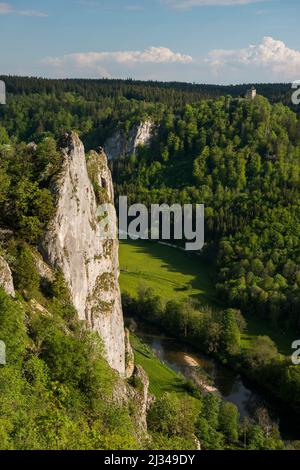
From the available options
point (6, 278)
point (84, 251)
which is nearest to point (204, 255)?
point (84, 251)

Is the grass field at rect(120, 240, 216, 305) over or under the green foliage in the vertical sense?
under

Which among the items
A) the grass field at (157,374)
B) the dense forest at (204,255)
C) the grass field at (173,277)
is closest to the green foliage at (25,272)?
the dense forest at (204,255)

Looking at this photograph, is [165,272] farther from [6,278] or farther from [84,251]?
[6,278]

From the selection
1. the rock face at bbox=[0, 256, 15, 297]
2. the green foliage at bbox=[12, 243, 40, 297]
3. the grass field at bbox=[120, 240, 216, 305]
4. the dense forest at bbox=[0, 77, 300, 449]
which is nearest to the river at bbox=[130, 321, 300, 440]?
the dense forest at bbox=[0, 77, 300, 449]

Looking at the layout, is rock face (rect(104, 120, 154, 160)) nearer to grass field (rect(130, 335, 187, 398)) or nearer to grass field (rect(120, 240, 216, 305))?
grass field (rect(120, 240, 216, 305))
